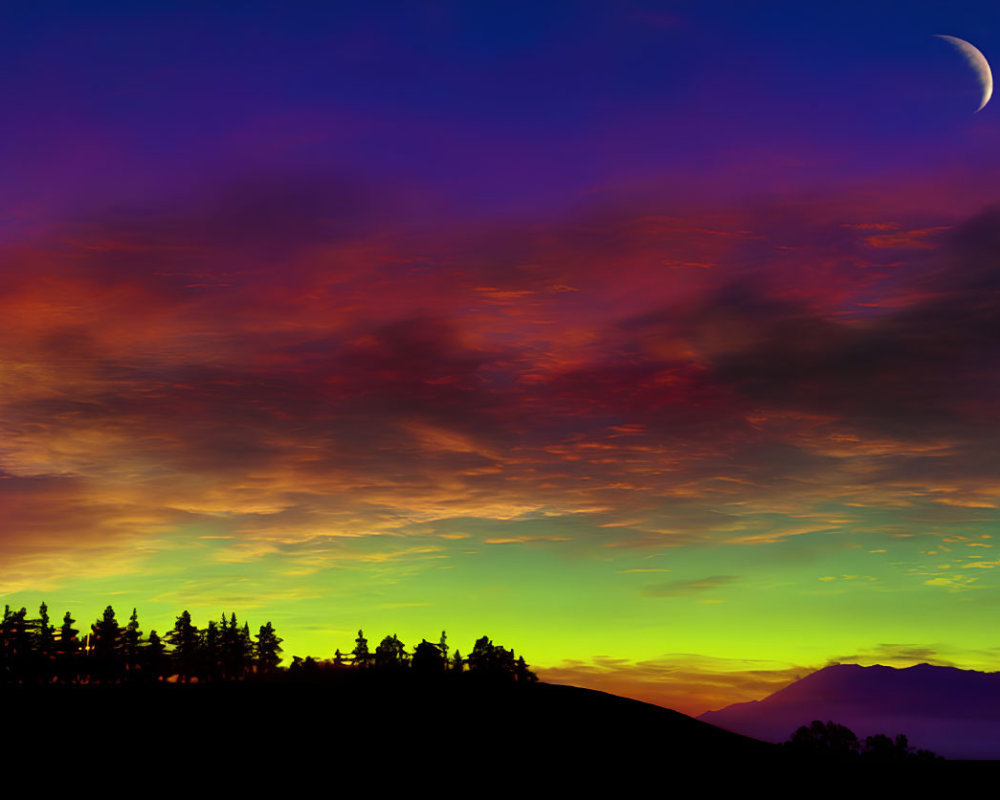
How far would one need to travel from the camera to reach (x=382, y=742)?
8069 cm

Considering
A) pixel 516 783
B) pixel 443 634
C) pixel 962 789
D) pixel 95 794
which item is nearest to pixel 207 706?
pixel 95 794

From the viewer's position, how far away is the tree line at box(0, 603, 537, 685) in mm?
145750

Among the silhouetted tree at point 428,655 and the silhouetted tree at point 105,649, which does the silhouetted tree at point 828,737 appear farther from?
the silhouetted tree at point 105,649

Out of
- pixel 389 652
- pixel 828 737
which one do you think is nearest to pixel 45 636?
pixel 389 652

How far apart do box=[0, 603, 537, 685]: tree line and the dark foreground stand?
3653cm

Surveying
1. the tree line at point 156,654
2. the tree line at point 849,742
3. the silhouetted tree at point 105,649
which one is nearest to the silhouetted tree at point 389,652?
the tree line at point 156,654

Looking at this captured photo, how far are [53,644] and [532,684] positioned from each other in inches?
3203

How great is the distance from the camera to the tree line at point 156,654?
146 metres

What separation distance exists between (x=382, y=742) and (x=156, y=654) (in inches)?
3394

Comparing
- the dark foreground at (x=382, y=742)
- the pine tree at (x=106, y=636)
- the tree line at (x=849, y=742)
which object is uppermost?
the pine tree at (x=106, y=636)

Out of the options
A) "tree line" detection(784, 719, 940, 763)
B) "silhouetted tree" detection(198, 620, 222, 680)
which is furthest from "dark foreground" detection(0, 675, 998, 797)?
"silhouetted tree" detection(198, 620, 222, 680)

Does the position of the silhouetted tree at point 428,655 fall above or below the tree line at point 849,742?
above

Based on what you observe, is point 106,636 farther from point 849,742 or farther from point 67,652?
point 849,742

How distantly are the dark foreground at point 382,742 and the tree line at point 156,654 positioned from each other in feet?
120
